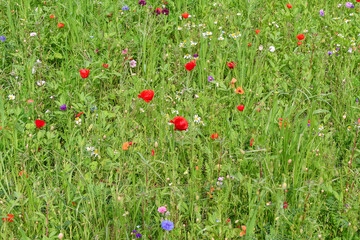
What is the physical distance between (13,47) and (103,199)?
1.93 metres

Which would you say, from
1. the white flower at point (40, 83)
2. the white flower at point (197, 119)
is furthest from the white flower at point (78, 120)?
the white flower at point (197, 119)

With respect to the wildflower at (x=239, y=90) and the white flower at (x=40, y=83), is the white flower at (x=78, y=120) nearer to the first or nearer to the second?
the white flower at (x=40, y=83)

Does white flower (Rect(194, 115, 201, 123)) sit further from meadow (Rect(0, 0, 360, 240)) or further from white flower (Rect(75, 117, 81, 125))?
white flower (Rect(75, 117, 81, 125))

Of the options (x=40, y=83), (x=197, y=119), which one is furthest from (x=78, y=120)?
(x=197, y=119)

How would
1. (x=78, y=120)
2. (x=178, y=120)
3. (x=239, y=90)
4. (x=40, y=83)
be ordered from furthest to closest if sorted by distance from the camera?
(x=40, y=83) → (x=239, y=90) → (x=78, y=120) → (x=178, y=120)

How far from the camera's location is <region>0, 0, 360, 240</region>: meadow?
205cm

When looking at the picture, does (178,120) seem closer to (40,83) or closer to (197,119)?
(197,119)

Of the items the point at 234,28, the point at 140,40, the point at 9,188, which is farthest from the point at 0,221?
the point at 234,28

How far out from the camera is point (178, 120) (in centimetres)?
210

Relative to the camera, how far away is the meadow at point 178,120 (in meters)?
2.05

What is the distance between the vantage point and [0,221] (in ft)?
6.57

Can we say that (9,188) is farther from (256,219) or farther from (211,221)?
(256,219)

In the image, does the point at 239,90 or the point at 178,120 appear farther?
the point at 239,90

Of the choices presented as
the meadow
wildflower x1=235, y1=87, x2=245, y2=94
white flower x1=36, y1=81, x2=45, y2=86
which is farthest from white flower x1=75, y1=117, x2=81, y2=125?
wildflower x1=235, y1=87, x2=245, y2=94
